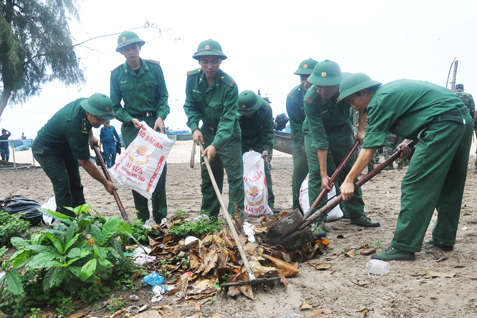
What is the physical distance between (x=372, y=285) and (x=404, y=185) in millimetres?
812

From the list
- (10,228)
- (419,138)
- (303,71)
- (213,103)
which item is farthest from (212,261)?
(303,71)

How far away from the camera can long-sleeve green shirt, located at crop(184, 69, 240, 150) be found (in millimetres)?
4219

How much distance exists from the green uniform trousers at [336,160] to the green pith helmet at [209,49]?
1351 millimetres

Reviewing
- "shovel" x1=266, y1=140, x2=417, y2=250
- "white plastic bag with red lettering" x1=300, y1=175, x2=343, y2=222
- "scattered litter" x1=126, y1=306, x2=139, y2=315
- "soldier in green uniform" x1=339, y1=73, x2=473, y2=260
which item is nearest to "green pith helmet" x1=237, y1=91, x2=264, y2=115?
"white plastic bag with red lettering" x1=300, y1=175, x2=343, y2=222

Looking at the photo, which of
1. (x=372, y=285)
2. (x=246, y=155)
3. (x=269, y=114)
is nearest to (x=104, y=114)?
(x=246, y=155)

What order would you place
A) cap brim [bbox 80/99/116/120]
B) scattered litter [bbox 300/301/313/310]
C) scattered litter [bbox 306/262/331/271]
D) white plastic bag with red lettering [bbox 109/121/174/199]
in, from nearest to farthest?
scattered litter [bbox 300/301/313/310] → scattered litter [bbox 306/262/331/271] → cap brim [bbox 80/99/116/120] → white plastic bag with red lettering [bbox 109/121/174/199]

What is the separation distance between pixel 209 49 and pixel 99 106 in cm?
127

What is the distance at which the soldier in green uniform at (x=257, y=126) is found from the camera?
17.3 feet

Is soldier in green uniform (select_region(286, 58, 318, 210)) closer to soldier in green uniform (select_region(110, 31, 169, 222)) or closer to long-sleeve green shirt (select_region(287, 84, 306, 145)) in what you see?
long-sleeve green shirt (select_region(287, 84, 306, 145))

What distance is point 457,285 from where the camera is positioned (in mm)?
2492

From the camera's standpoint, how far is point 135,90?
448 centimetres

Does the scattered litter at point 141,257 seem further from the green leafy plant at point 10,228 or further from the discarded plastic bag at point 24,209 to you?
the discarded plastic bag at point 24,209

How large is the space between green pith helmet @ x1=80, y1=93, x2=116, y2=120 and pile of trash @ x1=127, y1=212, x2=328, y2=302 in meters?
1.31

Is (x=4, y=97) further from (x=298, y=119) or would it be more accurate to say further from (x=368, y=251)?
(x=368, y=251)
